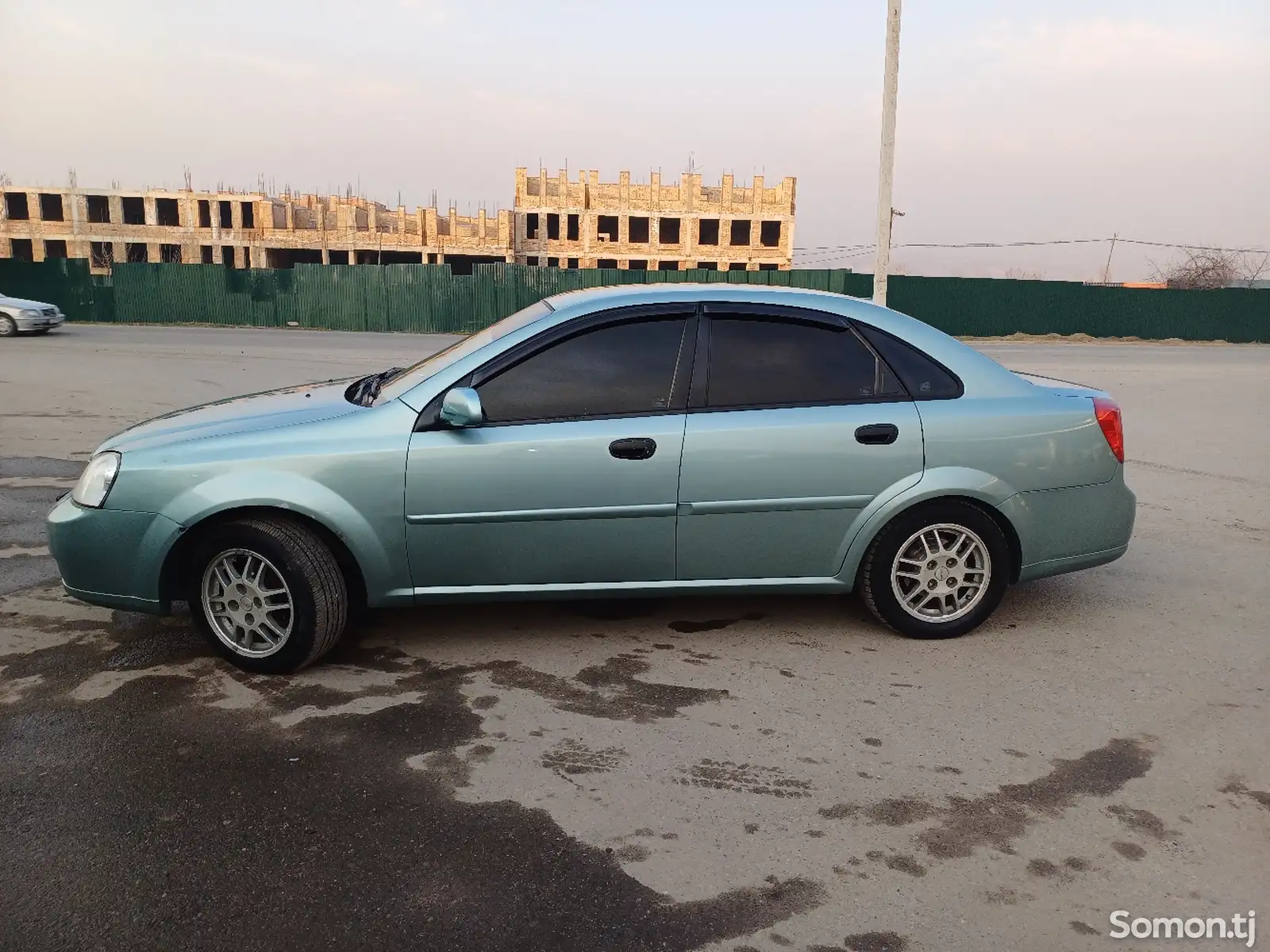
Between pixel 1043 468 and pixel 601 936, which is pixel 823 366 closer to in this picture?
pixel 1043 468

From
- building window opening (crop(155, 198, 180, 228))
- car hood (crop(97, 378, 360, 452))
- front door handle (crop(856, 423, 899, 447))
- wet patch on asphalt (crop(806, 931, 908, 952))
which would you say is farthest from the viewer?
building window opening (crop(155, 198, 180, 228))

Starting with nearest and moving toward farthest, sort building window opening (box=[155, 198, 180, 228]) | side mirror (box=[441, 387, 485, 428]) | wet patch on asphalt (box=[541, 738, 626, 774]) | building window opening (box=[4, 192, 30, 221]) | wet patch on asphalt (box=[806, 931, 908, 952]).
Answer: wet patch on asphalt (box=[806, 931, 908, 952]) → wet patch on asphalt (box=[541, 738, 626, 774]) → side mirror (box=[441, 387, 485, 428]) → building window opening (box=[4, 192, 30, 221]) → building window opening (box=[155, 198, 180, 228])

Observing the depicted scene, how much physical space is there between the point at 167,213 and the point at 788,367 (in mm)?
73701

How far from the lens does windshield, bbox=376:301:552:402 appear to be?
174 inches

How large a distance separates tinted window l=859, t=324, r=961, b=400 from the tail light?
0.71m

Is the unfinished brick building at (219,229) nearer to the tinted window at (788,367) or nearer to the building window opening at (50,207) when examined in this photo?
the building window opening at (50,207)

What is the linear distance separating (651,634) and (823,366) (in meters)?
1.50

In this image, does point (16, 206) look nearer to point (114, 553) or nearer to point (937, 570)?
point (114, 553)

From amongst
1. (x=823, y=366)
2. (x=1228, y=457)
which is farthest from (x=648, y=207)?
(x=823, y=366)

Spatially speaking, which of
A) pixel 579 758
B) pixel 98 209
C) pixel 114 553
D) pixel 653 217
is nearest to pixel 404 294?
pixel 653 217

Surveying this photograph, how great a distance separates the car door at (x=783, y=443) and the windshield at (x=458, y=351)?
2.71ft

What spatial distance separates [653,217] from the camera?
208 ft

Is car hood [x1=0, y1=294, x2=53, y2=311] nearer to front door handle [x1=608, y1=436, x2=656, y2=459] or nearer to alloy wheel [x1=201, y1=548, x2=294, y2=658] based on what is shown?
alloy wheel [x1=201, y1=548, x2=294, y2=658]

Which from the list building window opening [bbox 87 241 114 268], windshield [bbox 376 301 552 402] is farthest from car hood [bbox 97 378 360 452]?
building window opening [bbox 87 241 114 268]
